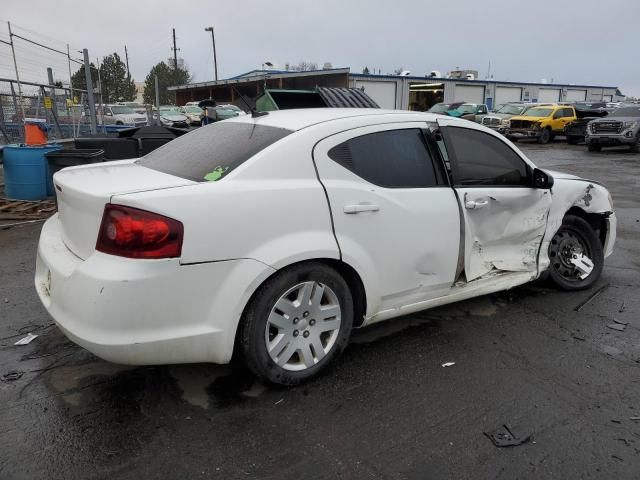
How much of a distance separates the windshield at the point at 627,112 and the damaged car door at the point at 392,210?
787 inches

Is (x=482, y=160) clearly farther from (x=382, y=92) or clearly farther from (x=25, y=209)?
(x=382, y=92)

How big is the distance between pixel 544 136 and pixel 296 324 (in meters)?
24.4

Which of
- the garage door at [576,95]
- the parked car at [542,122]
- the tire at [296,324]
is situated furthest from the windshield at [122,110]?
the garage door at [576,95]

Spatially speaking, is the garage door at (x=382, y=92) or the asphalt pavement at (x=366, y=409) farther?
the garage door at (x=382, y=92)

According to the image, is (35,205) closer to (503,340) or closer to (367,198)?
(367,198)

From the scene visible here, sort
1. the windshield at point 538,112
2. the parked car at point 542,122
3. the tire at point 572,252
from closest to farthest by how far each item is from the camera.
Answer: the tire at point 572,252, the parked car at point 542,122, the windshield at point 538,112

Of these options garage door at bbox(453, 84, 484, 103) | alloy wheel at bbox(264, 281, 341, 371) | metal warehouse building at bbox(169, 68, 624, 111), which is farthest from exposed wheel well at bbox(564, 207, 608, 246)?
garage door at bbox(453, 84, 484, 103)

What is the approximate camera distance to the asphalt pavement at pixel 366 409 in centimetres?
236

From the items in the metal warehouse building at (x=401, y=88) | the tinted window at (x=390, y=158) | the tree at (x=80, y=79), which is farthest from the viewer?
the metal warehouse building at (x=401, y=88)

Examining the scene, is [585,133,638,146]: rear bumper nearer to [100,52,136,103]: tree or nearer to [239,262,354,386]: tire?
[239,262,354,386]: tire

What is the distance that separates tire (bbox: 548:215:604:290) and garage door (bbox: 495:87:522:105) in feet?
147

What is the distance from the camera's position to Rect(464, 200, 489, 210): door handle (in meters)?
3.53

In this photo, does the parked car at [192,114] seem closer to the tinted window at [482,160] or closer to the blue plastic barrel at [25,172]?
the blue plastic barrel at [25,172]

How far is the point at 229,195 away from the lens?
2.62 metres
